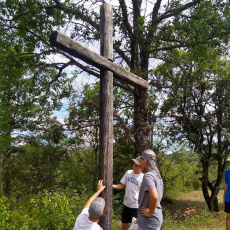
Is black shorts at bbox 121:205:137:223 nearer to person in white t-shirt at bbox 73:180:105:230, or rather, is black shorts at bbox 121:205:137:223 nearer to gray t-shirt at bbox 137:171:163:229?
gray t-shirt at bbox 137:171:163:229

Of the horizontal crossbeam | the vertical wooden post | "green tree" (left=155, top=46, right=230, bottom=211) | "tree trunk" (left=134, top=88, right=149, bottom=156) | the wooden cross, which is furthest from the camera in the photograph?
"green tree" (left=155, top=46, right=230, bottom=211)

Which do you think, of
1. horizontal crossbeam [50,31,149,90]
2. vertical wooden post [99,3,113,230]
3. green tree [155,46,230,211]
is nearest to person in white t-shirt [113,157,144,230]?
vertical wooden post [99,3,113,230]

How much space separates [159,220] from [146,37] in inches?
244

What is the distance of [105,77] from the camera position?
12.9 feet

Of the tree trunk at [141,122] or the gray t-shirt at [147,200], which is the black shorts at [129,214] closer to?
the gray t-shirt at [147,200]

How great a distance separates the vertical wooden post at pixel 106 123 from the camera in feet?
11.9

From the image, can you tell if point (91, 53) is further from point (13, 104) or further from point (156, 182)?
point (13, 104)

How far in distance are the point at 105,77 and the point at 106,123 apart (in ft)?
2.45

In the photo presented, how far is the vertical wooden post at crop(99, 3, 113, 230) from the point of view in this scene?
11.9 feet

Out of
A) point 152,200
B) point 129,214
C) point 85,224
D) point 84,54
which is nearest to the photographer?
point 152,200

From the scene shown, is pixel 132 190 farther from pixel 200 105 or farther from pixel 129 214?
pixel 200 105

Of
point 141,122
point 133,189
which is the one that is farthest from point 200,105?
point 133,189

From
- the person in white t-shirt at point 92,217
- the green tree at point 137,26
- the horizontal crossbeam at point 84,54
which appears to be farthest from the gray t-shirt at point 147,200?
the green tree at point 137,26

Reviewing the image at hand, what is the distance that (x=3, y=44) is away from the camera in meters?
9.41
